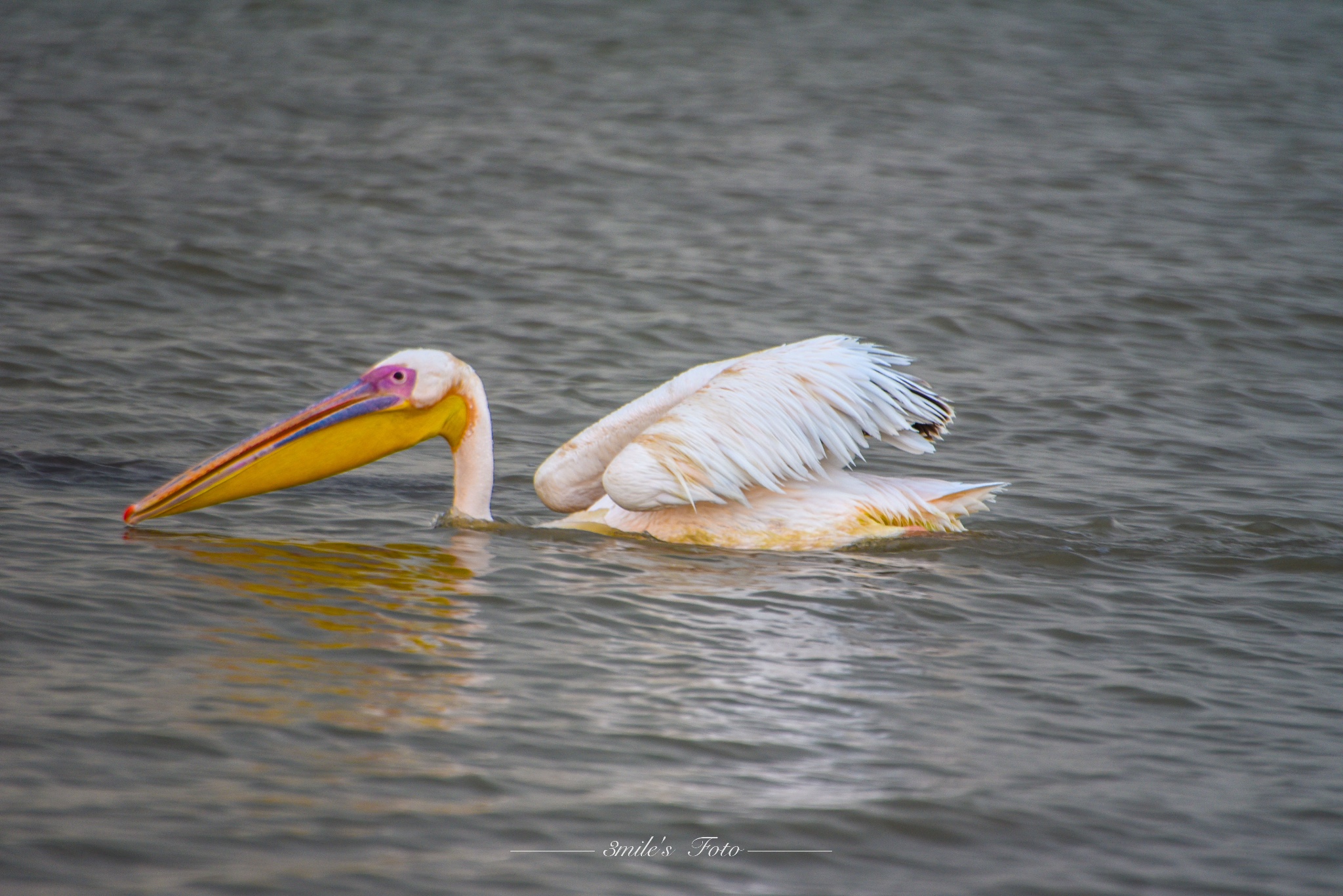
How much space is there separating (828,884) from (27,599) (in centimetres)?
221

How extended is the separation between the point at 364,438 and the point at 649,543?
95 cm

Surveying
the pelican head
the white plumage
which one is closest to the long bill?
the pelican head

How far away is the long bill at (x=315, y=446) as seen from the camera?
4340 mm

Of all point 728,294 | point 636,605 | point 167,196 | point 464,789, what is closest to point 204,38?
point 167,196

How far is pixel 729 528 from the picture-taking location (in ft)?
15.0

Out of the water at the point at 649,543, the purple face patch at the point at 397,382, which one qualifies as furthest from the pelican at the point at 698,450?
the water at the point at 649,543

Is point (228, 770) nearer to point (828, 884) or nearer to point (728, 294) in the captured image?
point (828, 884)

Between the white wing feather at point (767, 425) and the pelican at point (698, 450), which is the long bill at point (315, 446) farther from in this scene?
the white wing feather at point (767, 425)

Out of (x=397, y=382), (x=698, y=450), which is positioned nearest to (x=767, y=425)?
(x=698, y=450)

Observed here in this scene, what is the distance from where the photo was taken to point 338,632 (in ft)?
12.0

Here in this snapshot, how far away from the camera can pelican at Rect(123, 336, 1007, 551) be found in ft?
14.2

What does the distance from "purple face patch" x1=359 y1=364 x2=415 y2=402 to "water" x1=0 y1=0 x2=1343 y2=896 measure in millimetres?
461

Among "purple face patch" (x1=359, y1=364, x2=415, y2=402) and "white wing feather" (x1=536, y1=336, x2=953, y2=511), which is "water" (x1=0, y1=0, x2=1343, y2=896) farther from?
"purple face patch" (x1=359, y1=364, x2=415, y2=402)

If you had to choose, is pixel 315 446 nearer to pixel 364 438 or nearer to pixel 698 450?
pixel 364 438
